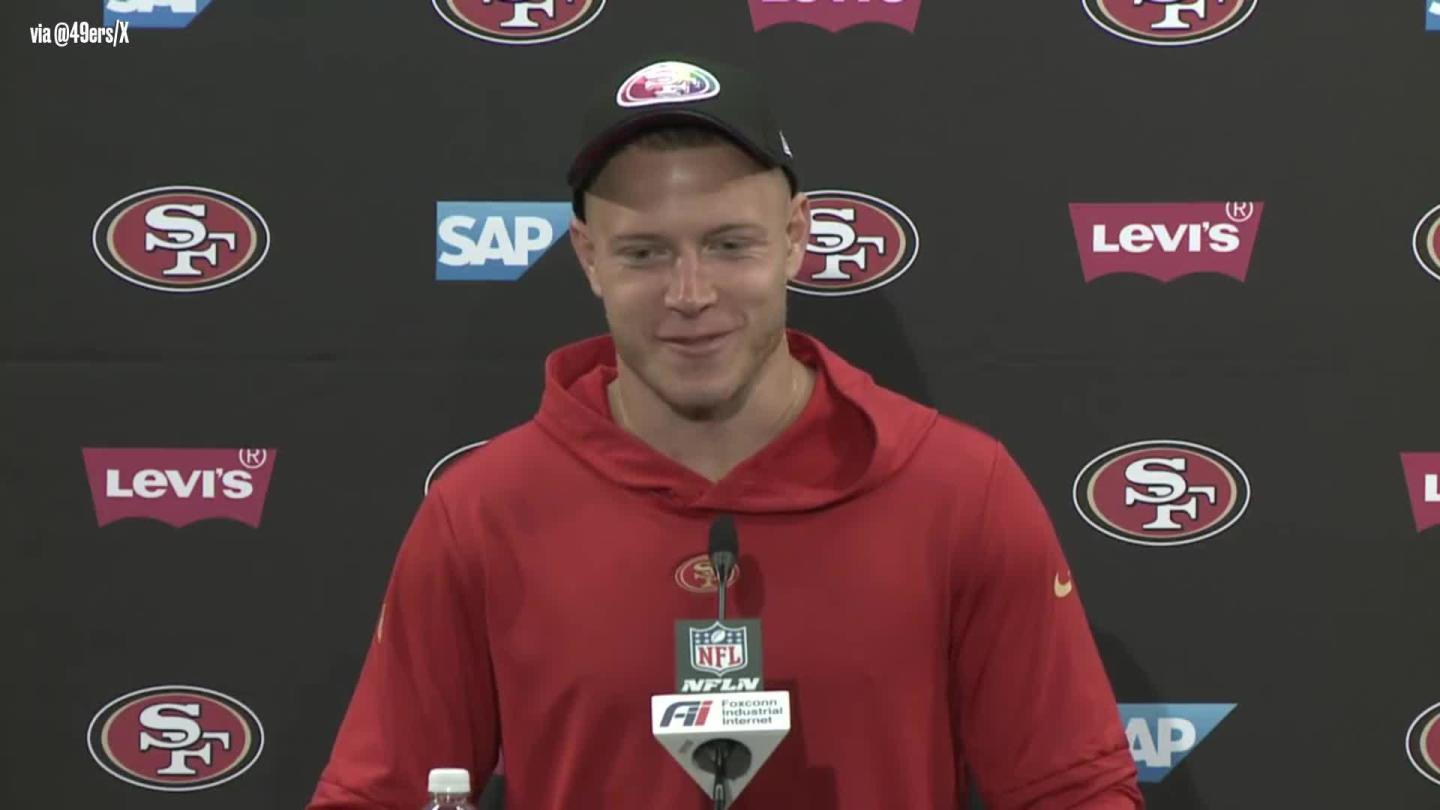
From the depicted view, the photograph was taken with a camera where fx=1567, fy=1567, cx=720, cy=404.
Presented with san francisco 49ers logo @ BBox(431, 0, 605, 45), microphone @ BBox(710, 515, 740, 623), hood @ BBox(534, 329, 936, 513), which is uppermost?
san francisco 49ers logo @ BBox(431, 0, 605, 45)

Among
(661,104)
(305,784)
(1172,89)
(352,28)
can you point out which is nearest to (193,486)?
(305,784)

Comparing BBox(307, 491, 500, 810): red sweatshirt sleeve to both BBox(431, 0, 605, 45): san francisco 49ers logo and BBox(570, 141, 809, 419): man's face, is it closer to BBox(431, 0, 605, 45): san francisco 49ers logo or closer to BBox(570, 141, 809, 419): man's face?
BBox(570, 141, 809, 419): man's face

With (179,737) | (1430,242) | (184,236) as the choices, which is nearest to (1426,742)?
(1430,242)

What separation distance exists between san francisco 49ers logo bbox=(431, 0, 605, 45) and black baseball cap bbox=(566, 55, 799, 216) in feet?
1.31

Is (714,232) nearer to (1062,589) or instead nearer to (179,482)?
(1062,589)

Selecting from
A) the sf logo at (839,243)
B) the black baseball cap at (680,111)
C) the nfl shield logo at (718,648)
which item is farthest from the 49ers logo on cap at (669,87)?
the nfl shield logo at (718,648)

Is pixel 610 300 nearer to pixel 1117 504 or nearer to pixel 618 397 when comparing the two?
pixel 618 397

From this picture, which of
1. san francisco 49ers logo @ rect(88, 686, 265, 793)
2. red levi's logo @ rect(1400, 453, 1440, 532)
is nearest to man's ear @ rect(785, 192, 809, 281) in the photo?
red levi's logo @ rect(1400, 453, 1440, 532)

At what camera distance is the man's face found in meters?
1.48

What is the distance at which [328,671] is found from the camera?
1.99 meters

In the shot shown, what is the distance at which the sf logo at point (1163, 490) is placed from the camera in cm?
193

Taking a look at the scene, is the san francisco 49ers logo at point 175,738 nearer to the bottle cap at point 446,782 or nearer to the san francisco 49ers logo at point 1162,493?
the bottle cap at point 446,782

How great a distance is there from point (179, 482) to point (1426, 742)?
158 cm

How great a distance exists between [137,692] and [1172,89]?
149 cm
